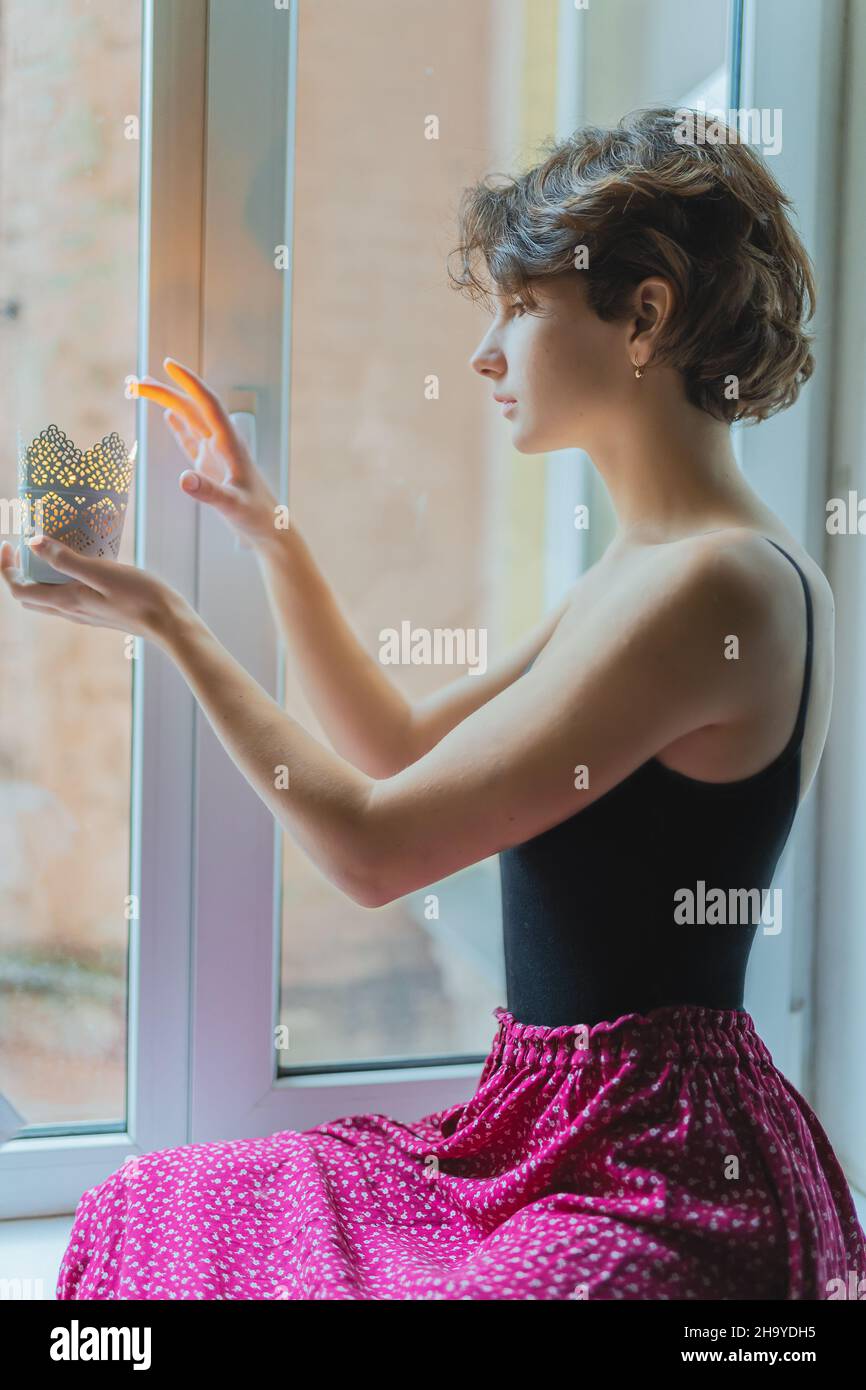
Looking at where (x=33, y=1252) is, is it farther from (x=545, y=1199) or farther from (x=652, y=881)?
(x=652, y=881)

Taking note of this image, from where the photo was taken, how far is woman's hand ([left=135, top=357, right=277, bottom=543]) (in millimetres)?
1036

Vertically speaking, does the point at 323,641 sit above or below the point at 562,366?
below

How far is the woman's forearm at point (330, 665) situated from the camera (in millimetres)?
1079

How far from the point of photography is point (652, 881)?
843mm

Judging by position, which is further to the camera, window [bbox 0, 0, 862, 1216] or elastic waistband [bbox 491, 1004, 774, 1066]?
window [bbox 0, 0, 862, 1216]

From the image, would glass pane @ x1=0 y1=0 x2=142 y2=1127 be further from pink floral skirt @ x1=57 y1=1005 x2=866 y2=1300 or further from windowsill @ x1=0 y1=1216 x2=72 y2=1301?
pink floral skirt @ x1=57 y1=1005 x2=866 y2=1300

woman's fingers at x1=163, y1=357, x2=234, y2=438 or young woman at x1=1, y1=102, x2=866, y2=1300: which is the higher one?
woman's fingers at x1=163, y1=357, x2=234, y2=438

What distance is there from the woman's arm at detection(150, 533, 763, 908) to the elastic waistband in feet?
0.53

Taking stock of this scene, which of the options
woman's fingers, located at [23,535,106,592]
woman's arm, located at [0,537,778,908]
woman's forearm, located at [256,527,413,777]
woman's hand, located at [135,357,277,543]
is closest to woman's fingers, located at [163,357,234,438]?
woman's hand, located at [135,357,277,543]

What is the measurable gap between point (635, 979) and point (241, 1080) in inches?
18.9

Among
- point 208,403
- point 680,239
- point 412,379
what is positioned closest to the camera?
point 680,239

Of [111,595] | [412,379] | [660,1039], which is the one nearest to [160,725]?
[111,595]

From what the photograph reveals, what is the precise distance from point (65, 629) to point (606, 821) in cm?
57

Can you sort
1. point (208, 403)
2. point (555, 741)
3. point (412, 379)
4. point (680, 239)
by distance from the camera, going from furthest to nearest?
point (412, 379)
point (208, 403)
point (680, 239)
point (555, 741)
